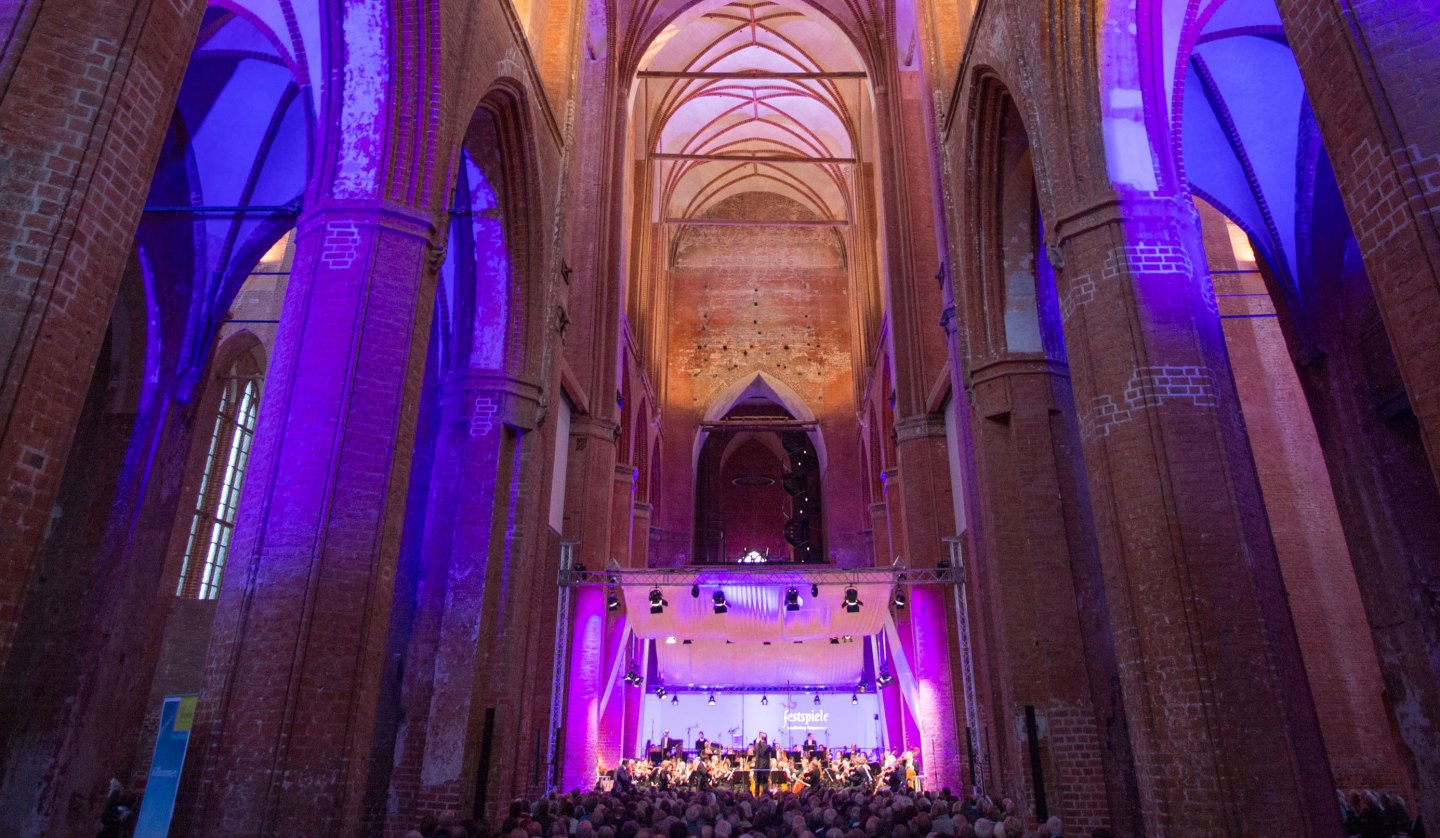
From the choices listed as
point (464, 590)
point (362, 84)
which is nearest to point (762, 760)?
point (464, 590)

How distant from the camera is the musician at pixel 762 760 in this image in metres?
15.9

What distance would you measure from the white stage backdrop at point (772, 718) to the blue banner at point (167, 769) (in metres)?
14.0

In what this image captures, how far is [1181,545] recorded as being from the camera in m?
5.99

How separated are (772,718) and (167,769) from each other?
15068mm

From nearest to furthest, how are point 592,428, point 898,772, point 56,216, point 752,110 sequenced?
point 56,216 < point 898,772 < point 592,428 < point 752,110

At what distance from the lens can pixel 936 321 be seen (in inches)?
624

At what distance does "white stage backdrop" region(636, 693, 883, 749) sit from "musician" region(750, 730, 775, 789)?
1.50m

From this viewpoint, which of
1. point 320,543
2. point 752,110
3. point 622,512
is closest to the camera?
point 320,543

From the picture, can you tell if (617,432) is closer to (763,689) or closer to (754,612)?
(754,612)

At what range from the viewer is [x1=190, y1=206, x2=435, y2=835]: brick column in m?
5.72

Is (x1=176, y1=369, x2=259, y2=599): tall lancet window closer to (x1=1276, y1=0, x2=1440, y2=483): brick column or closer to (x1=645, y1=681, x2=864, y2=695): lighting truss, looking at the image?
(x1=645, y1=681, x2=864, y2=695): lighting truss

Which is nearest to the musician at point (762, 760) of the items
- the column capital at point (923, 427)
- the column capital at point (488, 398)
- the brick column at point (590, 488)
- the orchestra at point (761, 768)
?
the orchestra at point (761, 768)

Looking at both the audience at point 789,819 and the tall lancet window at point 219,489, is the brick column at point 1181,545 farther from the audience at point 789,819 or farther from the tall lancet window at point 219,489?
the tall lancet window at point 219,489

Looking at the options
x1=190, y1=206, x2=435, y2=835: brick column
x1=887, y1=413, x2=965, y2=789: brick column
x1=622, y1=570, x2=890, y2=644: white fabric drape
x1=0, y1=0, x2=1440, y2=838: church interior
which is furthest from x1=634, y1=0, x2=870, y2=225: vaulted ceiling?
x1=190, y1=206, x2=435, y2=835: brick column
